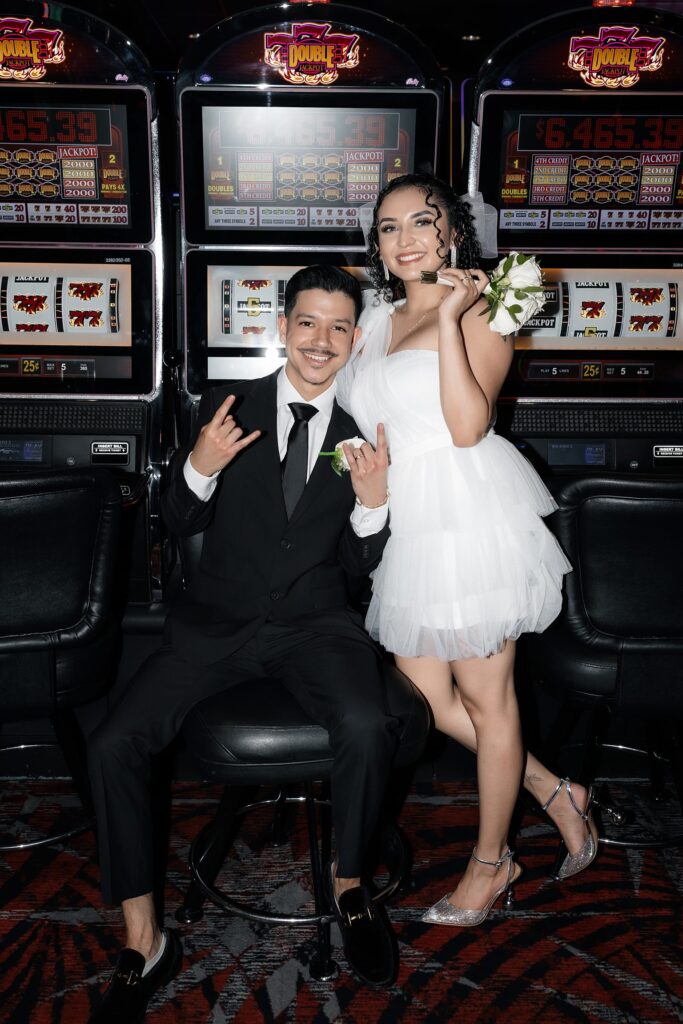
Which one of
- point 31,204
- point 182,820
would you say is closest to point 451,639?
point 182,820

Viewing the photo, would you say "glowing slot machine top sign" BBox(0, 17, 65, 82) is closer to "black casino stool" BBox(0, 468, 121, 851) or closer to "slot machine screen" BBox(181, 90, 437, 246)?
"slot machine screen" BBox(181, 90, 437, 246)

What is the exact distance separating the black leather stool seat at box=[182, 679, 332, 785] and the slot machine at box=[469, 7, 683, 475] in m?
1.61

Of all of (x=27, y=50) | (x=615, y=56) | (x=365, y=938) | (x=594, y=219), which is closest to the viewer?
(x=365, y=938)

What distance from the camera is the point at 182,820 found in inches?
118

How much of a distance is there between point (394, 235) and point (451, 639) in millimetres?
1113

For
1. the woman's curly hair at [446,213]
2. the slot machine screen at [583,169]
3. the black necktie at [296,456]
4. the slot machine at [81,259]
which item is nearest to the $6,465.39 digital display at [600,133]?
the slot machine screen at [583,169]

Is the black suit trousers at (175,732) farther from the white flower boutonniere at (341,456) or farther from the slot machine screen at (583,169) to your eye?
the slot machine screen at (583,169)

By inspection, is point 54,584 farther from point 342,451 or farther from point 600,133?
point 600,133

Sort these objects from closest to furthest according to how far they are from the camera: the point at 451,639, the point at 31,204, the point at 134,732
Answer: the point at 134,732 < the point at 451,639 < the point at 31,204

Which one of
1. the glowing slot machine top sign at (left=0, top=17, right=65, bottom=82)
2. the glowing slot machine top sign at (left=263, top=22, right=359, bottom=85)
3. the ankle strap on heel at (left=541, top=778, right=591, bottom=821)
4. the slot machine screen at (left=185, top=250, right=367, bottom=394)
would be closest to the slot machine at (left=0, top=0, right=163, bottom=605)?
the glowing slot machine top sign at (left=0, top=17, right=65, bottom=82)

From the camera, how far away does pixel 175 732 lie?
219cm

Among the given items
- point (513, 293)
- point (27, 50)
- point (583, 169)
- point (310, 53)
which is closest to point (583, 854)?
point (513, 293)

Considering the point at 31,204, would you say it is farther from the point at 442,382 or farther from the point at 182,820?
the point at 182,820

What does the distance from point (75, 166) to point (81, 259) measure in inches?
13.1
